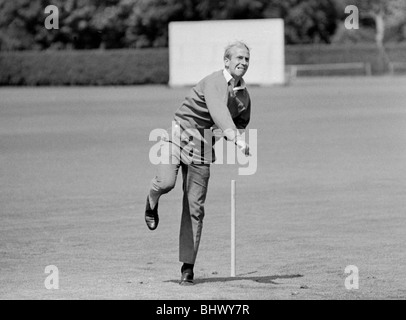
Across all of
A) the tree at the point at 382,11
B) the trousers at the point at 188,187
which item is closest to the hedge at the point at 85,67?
the tree at the point at 382,11

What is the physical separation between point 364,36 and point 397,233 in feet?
253

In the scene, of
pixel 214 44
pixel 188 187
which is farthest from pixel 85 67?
pixel 188 187

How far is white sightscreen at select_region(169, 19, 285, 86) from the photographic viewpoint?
67625 millimetres

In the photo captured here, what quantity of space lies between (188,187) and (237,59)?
43.4 inches

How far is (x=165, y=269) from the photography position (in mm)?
Result: 10188

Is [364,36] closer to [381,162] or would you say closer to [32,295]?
[381,162]

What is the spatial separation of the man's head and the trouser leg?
807mm

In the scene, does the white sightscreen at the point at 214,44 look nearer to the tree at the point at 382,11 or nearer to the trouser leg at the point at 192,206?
the tree at the point at 382,11

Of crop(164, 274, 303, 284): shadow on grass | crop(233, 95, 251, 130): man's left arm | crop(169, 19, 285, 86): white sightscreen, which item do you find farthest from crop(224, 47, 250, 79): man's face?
crop(169, 19, 285, 86): white sightscreen

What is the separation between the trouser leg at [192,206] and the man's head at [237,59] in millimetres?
807

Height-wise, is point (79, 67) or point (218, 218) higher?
point (79, 67)

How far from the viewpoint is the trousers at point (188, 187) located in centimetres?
908

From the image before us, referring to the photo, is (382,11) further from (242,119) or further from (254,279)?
(242,119)

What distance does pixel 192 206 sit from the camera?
9.13 metres
